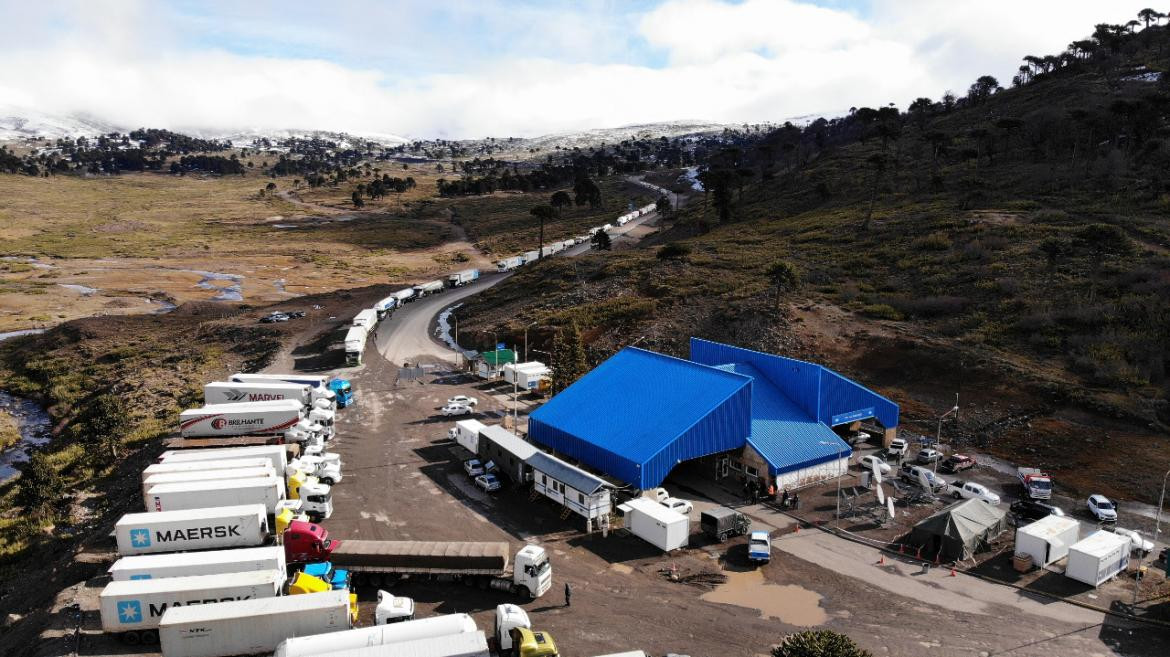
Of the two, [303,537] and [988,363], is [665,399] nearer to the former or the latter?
[303,537]

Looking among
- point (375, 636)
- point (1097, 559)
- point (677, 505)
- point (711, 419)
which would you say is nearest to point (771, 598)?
point (677, 505)

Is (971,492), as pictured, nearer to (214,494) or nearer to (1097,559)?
(1097,559)

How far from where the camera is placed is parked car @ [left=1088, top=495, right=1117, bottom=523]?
116 ft

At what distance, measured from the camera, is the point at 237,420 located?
45031mm

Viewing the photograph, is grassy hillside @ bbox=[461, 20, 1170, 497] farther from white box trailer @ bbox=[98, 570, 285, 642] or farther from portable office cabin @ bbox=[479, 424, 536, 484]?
white box trailer @ bbox=[98, 570, 285, 642]

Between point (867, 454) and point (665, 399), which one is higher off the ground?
point (665, 399)

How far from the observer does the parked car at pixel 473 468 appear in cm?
4031

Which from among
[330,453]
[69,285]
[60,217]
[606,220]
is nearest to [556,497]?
[330,453]

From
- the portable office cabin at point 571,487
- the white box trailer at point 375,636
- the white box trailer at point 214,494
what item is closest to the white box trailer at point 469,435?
the portable office cabin at point 571,487

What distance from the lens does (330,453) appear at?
43.7 m

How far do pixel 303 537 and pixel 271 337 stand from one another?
51.0 m

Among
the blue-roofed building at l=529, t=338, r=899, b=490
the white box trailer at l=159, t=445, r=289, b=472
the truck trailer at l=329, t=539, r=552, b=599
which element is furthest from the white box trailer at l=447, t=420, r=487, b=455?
the truck trailer at l=329, t=539, r=552, b=599

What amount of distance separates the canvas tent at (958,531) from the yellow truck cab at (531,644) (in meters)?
19.2

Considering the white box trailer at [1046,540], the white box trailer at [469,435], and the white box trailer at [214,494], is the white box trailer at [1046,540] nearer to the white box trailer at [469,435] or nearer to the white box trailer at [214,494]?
the white box trailer at [469,435]
